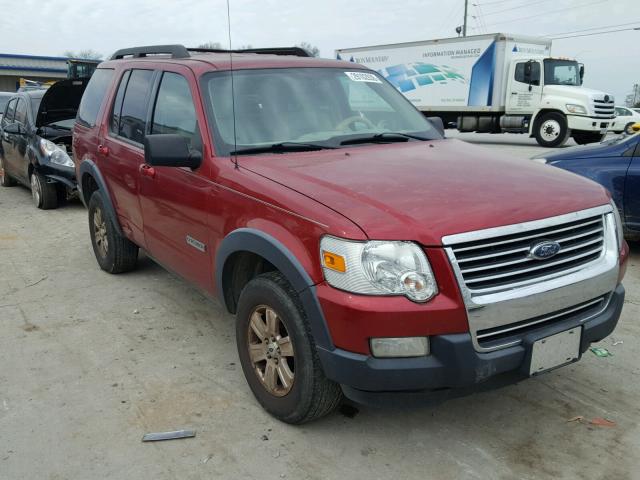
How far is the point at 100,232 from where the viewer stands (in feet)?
18.1

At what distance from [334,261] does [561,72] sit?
1842 centimetres

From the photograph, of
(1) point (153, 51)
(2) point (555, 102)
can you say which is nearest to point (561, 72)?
(2) point (555, 102)

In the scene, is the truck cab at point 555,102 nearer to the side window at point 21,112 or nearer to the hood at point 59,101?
the hood at point 59,101

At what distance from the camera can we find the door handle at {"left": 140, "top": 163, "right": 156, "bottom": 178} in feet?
13.2

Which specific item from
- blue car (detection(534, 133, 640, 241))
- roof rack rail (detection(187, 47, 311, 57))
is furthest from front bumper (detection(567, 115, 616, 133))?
roof rack rail (detection(187, 47, 311, 57))

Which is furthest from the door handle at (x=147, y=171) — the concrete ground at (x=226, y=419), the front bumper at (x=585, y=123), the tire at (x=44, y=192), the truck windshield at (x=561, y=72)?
the truck windshield at (x=561, y=72)

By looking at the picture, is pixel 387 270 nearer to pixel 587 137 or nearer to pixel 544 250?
pixel 544 250

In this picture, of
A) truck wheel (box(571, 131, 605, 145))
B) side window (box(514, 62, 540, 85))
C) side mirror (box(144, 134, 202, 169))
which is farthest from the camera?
truck wheel (box(571, 131, 605, 145))

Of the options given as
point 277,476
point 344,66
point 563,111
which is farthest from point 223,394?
point 563,111

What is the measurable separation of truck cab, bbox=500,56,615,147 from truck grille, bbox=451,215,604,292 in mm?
16583

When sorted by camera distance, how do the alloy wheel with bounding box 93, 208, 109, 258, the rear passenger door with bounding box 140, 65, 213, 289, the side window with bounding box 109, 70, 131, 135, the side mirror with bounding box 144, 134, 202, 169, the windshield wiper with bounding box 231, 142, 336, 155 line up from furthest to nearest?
1. the alloy wheel with bounding box 93, 208, 109, 258
2. the side window with bounding box 109, 70, 131, 135
3. the rear passenger door with bounding box 140, 65, 213, 289
4. the windshield wiper with bounding box 231, 142, 336, 155
5. the side mirror with bounding box 144, 134, 202, 169

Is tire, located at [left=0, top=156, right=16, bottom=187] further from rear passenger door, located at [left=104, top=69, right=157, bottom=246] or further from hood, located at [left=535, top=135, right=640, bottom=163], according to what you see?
hood, located at [left=535, top=135, right=640, bottom=163]

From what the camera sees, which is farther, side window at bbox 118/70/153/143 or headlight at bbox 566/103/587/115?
headlight at bbox 566/103/587/115

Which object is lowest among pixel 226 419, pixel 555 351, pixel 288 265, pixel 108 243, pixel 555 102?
pixel 226 419
